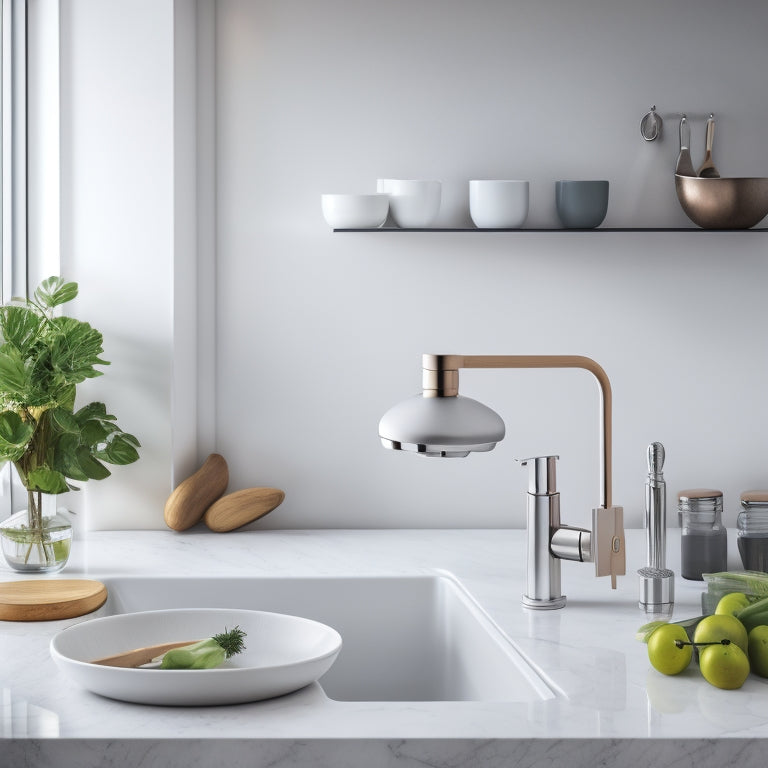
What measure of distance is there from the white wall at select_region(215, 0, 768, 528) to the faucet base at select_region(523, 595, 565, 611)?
57 cm

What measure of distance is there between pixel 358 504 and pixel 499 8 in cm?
104

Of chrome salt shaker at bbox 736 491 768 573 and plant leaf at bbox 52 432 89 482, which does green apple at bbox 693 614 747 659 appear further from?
plant leaf at bbox 52 432 89 482

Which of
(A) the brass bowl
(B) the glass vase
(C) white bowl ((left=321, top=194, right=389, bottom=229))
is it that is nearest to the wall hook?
(A) the brass bowl

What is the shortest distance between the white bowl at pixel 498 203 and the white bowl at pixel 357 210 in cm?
17

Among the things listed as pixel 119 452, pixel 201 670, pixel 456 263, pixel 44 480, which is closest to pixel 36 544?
pixel 44 480

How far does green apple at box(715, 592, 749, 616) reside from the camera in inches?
47.5

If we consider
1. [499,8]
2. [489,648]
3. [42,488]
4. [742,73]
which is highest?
[499,8]

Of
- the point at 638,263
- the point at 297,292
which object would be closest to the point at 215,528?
the point at 297,292

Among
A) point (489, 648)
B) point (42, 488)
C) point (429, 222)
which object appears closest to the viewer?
point (489, 648)

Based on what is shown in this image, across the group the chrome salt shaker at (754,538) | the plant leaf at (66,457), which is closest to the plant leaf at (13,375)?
the plant leaf at (66,457)

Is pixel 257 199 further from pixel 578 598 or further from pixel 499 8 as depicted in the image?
pixel 578 598

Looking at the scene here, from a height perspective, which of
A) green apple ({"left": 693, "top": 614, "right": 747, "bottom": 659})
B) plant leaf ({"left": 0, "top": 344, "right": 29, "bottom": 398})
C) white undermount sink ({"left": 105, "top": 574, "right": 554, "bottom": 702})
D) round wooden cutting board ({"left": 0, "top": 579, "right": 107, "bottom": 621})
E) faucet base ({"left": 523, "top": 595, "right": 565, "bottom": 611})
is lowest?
white undermount sink ({"left": 105, "top": 574, "right": 554, "bottom": 702})

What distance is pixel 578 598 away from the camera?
1.47 m

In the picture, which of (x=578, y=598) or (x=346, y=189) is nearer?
(x=578, y=598)
